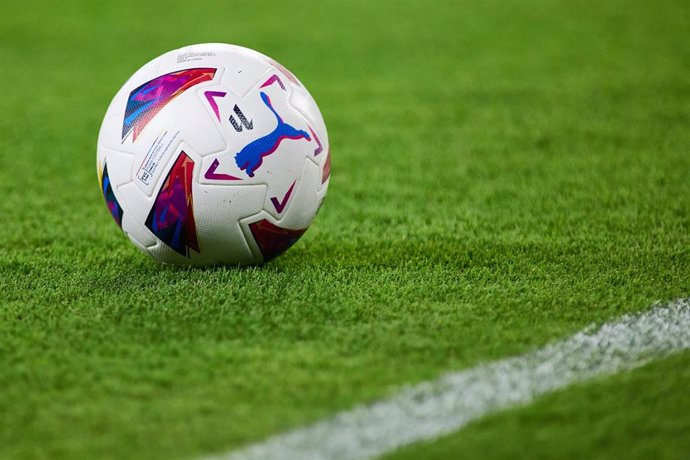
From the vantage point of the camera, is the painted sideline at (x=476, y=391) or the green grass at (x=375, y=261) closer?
the painted sideline at (x=476, y=391)

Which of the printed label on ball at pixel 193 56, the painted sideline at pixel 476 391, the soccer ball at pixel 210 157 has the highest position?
the printed label on ball at pixel 193 56

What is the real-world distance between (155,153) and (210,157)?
0.68 ft

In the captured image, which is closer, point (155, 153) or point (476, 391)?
point (476, 391)

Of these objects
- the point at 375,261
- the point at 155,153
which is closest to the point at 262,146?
the point at 155,153

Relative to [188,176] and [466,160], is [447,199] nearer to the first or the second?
[466,160]

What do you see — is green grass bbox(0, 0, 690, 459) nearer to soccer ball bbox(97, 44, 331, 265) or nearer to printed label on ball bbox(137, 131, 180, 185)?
soccer ball bbox(97, 44, 331, 265)

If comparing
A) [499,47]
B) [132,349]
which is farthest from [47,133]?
[499,47]

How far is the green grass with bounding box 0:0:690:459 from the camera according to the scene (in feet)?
9.16

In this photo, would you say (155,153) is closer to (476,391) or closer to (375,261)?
(375,261)

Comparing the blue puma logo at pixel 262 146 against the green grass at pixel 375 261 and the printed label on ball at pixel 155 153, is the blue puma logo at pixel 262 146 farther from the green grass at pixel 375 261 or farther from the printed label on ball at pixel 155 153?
the green grass at pixel 375 261

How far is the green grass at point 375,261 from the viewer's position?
2793 millimetres

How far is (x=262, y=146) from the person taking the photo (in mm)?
3660

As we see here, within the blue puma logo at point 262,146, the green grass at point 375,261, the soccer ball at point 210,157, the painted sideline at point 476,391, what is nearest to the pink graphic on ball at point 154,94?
the soccer ball at point 210,157

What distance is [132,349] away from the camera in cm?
320
